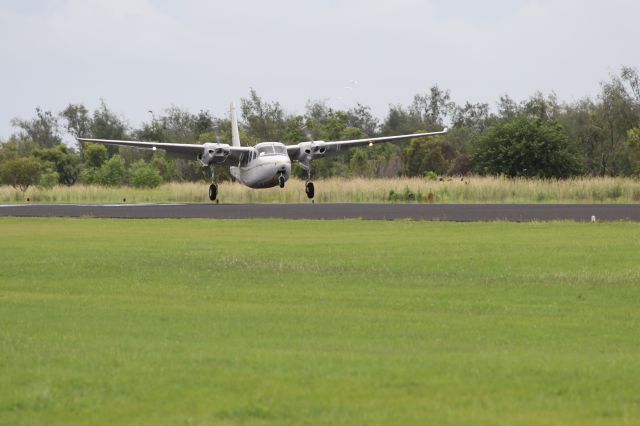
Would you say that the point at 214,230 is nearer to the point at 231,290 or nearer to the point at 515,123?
the point at 231,290

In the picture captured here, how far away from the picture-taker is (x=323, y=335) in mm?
11914

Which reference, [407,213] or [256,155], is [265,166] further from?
[407,213]

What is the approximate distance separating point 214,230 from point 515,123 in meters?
40.7

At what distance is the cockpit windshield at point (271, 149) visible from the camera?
2274 inches

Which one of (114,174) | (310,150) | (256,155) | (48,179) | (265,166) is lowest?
(48,179)

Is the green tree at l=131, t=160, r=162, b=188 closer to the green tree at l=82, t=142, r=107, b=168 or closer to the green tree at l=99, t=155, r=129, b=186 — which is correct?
the green tree at l=99, t=155, r=129, b=186

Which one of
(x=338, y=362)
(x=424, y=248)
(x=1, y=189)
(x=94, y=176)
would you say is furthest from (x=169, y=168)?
(x=338, y=362)

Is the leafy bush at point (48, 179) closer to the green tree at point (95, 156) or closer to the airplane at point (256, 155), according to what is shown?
the green tree at point (95, 156)

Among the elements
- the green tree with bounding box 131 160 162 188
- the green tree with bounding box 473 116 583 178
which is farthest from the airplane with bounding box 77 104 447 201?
the green tree with bounding box 131 160 162 188

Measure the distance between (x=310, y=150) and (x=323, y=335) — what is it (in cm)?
4987

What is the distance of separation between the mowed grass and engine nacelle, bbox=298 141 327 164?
1470 inches

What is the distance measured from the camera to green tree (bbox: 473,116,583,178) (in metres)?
68.1

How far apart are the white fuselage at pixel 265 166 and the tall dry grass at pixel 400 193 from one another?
3.80 feet

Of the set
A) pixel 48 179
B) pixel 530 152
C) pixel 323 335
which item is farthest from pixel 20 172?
pixel 323 335
